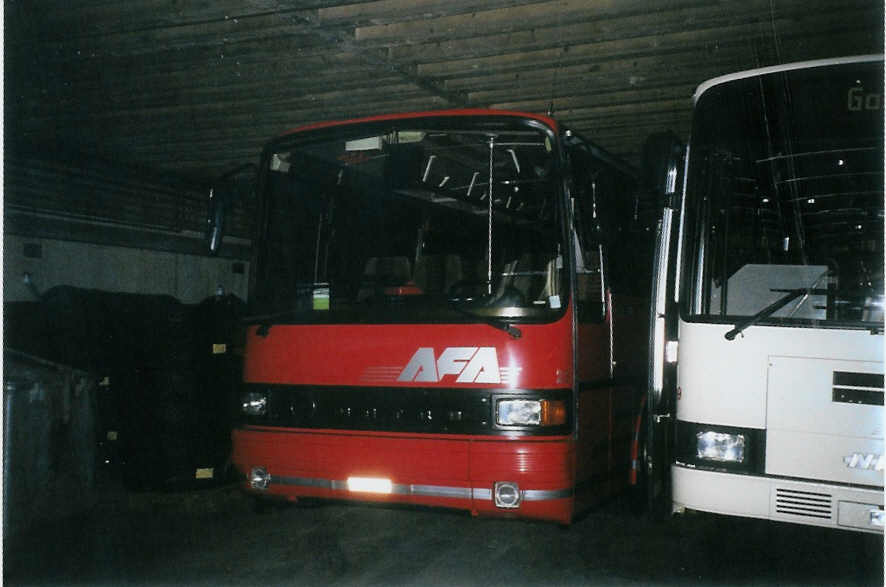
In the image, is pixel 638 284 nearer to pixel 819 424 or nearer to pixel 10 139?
pixel 819 424

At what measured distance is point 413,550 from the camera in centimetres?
581

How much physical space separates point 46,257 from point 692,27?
30.1ft

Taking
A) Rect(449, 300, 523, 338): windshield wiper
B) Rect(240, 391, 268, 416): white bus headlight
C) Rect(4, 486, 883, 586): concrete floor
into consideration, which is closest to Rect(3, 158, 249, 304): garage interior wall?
Rect(4, 486, 883, 586): concrete floor

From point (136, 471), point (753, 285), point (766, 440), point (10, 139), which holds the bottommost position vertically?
point (136, 471)

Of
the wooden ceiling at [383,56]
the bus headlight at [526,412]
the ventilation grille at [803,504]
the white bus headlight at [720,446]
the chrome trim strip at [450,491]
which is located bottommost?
the chrome trim strip at [450,491]

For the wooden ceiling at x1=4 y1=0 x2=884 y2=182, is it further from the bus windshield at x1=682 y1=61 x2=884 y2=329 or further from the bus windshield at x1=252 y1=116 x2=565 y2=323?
the bus windshield at x1=682 y1=61 x2=884 y2=329

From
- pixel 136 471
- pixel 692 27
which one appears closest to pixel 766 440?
pixel 692 27

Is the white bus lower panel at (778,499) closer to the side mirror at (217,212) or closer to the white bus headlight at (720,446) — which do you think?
the white bus headlight at (720,446)

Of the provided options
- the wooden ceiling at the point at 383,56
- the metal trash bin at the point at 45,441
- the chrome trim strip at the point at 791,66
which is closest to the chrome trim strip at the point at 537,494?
the chrome trim strip at the point at 791,66

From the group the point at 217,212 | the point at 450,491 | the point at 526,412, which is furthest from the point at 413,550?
the point at 217,212

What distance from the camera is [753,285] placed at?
4828 millimetres

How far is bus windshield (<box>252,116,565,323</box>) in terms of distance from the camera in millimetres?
5449

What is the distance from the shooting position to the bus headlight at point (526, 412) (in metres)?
5.23

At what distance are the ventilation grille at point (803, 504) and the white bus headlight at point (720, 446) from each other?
0.27m
